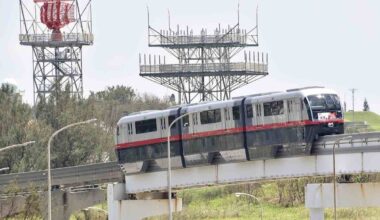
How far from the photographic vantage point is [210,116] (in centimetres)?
9700

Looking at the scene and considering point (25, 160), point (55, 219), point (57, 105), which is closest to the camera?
point (55, 219)

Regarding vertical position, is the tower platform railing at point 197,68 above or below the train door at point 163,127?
above

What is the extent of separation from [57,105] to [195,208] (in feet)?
71.5

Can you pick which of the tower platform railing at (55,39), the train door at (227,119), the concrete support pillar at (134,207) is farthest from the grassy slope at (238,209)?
the train door at (227,119)

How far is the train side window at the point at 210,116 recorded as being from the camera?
96.3m

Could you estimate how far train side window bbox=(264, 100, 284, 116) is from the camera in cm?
9150

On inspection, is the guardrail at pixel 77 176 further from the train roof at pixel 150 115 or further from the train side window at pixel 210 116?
the train side window at pixel 210 116

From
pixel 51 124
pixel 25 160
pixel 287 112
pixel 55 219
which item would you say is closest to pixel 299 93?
pixel 287 112

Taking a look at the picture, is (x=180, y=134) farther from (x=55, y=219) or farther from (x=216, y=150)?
(x=55, y=219)

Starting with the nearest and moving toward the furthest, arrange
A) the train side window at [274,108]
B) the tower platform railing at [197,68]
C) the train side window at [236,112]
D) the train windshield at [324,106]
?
the train windshield at [324,106]
the train side window at [274,108]
the train side window at [236,112]
the tower platform railing at [197,68]

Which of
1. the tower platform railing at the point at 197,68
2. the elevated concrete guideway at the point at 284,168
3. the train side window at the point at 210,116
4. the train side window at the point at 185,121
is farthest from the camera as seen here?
the tower platform railing at the point at 197,68

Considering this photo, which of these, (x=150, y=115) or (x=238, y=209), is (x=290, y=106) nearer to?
(x=150, y=115)

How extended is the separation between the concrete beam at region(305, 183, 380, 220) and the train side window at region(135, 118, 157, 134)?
1213 cm

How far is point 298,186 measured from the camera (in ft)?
461
